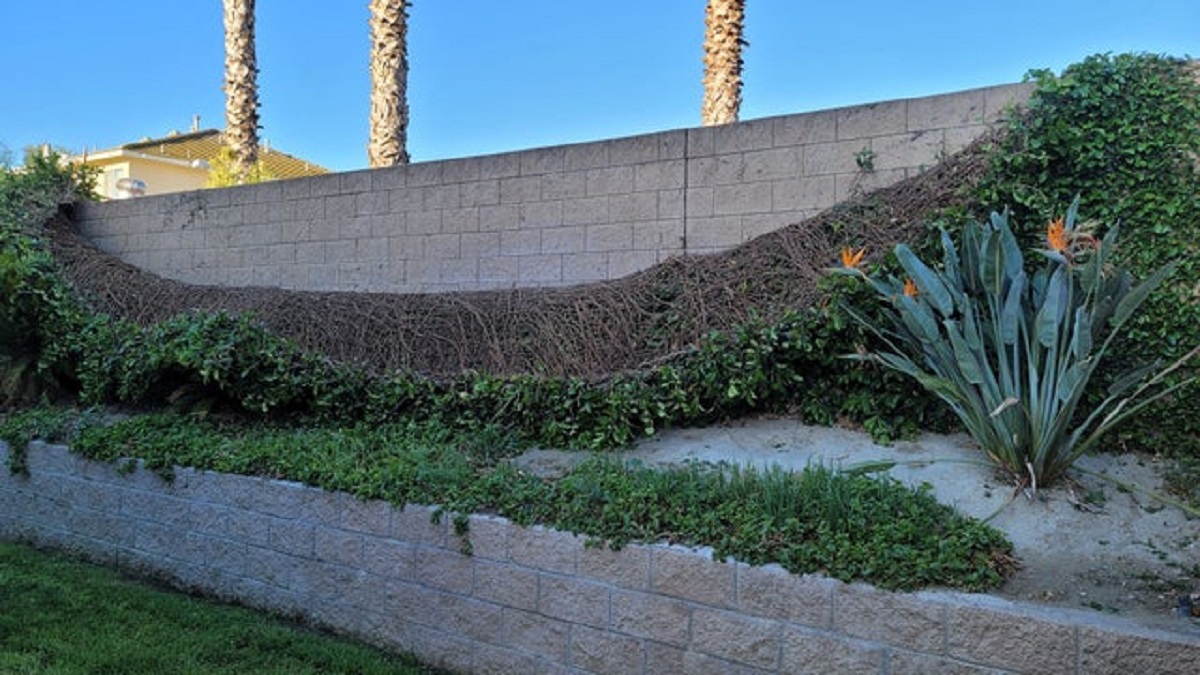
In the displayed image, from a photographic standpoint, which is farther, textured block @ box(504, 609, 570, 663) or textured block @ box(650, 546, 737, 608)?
textured block @ box(504, 609, 570, 663)

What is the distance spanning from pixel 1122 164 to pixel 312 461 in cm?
479

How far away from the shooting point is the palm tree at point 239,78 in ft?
42.7

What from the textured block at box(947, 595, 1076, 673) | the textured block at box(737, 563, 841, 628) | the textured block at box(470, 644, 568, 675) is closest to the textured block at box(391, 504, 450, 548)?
the textured block at box(470, 644, 568, 675)

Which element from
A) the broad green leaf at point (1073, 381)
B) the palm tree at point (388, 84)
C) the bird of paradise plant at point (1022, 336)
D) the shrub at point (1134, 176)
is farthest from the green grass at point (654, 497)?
the palm tree at point (388, 84)

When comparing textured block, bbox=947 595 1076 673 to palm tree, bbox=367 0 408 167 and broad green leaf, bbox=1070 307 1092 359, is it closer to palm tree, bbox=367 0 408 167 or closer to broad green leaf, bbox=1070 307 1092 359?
broad green leaf, bbox=1070 307 1092 359

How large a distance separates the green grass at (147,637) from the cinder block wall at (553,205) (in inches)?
127

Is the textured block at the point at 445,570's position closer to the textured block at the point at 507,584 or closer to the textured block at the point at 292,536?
the textured block at the point at 507,584

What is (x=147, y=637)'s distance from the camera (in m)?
4.20

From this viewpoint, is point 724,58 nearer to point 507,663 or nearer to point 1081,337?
point 1081,337

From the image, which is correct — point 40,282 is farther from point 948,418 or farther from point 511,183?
point 948,418

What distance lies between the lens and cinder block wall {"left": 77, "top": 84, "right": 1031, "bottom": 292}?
5535 millimetres

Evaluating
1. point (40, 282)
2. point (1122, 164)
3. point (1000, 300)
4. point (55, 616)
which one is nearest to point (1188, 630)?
point (1000, 300)

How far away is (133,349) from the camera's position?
22.3 feet

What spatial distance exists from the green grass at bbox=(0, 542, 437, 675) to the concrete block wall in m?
0.26
